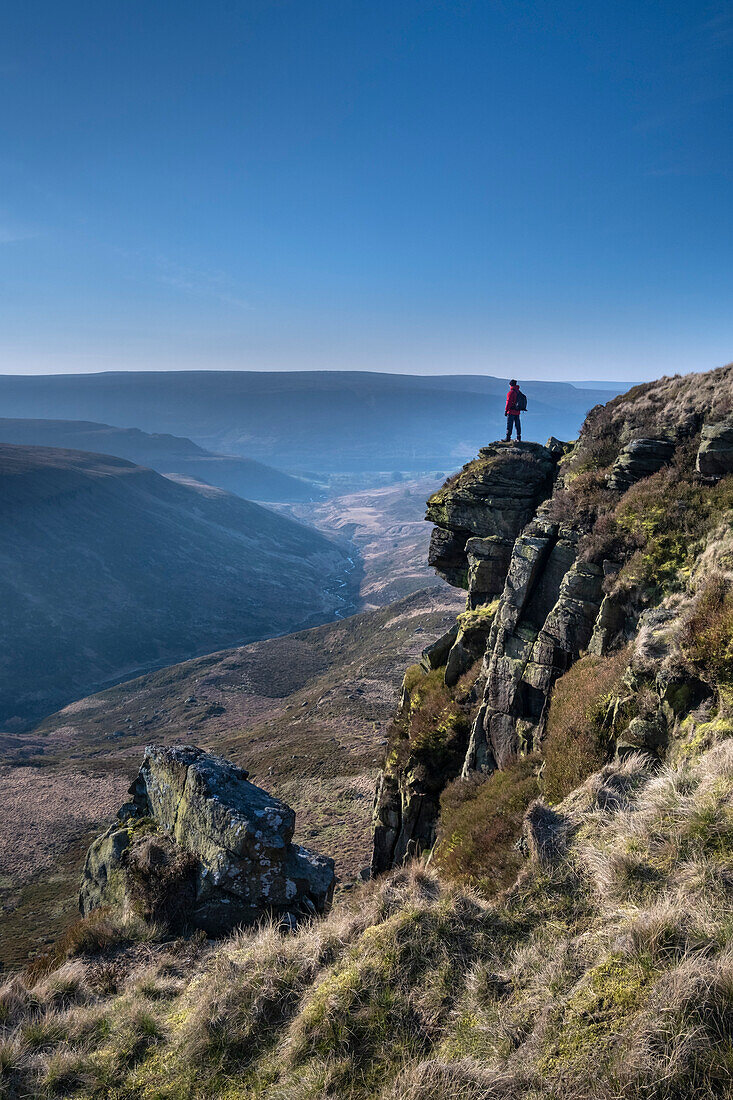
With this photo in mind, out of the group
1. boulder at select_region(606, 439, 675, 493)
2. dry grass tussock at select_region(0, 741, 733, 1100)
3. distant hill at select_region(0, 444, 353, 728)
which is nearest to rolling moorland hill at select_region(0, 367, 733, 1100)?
dry grass tussock at select_region(0, 741, 733, 1100)

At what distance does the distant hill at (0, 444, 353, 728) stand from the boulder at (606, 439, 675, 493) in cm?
11780

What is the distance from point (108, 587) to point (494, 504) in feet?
504

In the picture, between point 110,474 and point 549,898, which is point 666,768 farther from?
point 110,474

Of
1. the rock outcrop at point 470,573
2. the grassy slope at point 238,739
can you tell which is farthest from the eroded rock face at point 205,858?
the grassy slope at point 238,739

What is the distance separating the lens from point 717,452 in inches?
491

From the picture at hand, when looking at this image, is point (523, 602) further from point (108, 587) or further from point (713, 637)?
point (108, 587)

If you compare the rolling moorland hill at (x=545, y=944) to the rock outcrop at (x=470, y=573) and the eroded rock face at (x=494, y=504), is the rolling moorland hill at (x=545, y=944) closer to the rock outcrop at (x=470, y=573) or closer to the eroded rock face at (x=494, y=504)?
the rock outcrop at (x=470, y=573)

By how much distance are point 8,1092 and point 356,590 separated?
182246 mm

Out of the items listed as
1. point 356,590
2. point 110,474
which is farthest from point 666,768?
point 110,474

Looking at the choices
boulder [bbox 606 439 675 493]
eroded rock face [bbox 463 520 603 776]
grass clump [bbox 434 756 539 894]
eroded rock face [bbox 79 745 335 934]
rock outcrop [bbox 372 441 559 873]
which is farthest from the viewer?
rock outcrop [bbox 372 441 559 873]

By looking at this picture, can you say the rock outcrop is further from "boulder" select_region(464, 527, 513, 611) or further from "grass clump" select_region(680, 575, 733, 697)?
"grass clump" select_region(680, 575, 733, 697)

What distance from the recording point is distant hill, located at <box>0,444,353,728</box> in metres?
121

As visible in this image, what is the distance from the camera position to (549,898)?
19.8ft

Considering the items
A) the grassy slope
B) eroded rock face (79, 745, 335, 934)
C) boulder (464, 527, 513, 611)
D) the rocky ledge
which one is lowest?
the grassy slope
